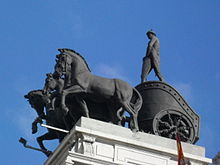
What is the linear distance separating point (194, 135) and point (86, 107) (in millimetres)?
4607

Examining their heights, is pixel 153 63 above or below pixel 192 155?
above

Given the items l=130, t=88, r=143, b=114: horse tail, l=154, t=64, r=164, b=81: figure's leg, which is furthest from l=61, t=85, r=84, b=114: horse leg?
l=154, t=64, r=164, b=81: figure's leg

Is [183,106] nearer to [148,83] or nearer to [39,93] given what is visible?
[148,83]

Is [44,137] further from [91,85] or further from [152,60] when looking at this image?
[152,60]

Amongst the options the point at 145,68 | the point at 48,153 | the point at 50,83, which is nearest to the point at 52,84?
the point at 50,83

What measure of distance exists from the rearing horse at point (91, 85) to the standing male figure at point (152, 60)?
7.31 feet

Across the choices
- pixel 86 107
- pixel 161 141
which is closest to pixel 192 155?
pixel 161 141

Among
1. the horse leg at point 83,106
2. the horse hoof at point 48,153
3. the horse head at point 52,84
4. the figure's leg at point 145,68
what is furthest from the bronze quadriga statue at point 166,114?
the horse hoof at point 48,153

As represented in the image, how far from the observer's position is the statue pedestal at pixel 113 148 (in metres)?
40.9

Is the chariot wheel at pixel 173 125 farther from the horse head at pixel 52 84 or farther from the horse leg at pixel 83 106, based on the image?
the horse head at pixel 52 84

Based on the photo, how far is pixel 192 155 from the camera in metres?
42.6

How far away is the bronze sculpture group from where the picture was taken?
42.9 m

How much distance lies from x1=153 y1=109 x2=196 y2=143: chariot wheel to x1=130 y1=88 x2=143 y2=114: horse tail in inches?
32.4

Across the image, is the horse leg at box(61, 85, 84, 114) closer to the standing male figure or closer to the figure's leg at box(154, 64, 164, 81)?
the standing male figure
